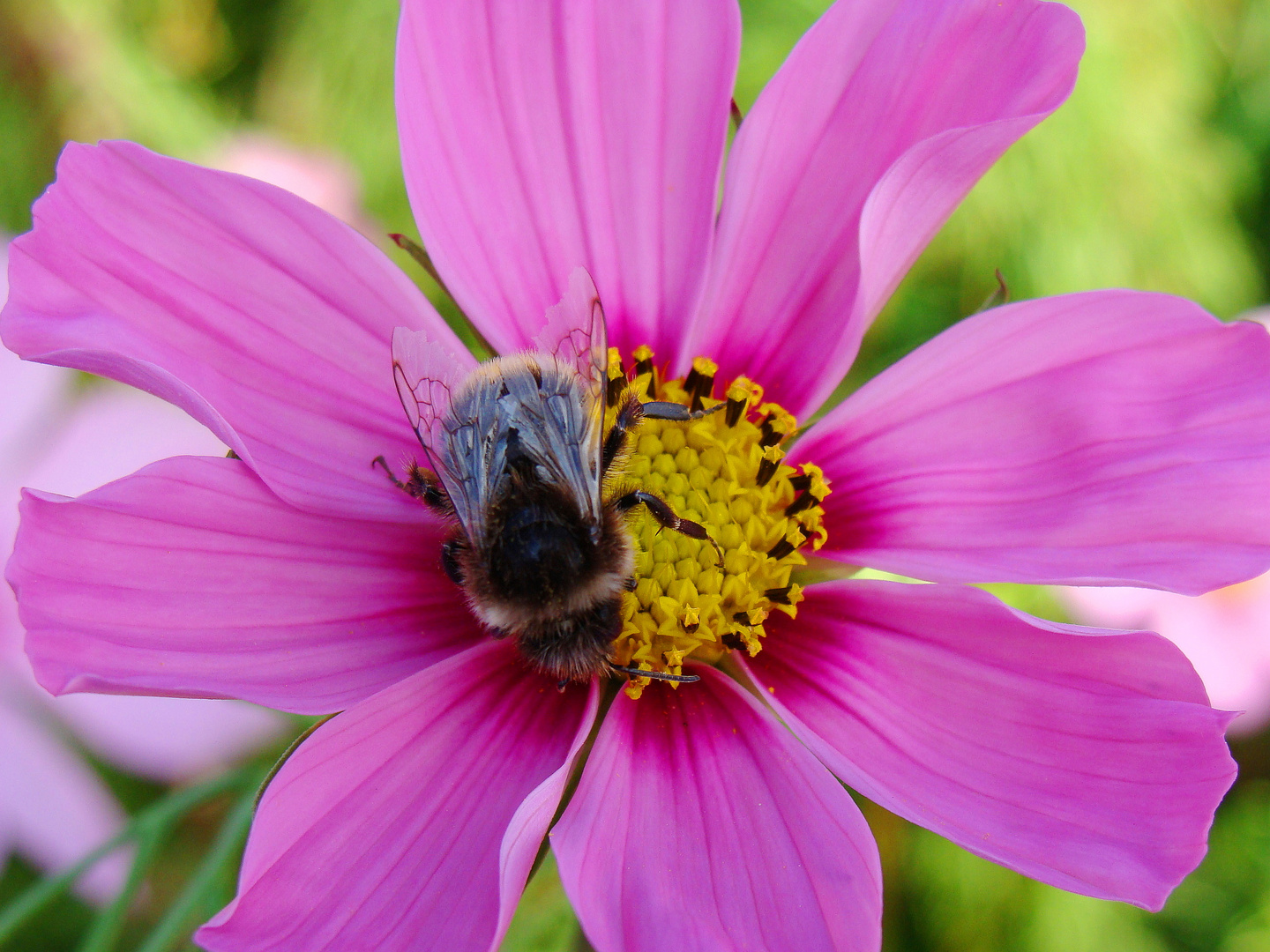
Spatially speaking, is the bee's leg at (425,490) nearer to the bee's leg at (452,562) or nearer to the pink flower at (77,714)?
the bee's leg at (452,562)

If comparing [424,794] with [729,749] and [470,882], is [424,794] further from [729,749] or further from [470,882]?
[729,749]

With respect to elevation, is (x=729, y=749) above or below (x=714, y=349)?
below

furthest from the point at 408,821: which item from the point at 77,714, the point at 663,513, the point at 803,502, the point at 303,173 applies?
the point at 303,173

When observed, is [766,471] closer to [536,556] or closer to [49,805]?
[536,556]

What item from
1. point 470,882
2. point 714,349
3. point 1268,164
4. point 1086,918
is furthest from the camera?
point 1268,164

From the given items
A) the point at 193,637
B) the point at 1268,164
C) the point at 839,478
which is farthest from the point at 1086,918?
the point at 193,637

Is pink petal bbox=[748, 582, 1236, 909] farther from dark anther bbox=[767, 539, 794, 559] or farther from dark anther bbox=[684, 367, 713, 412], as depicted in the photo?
dark anther bbox=[684, 367, 713, 412]
